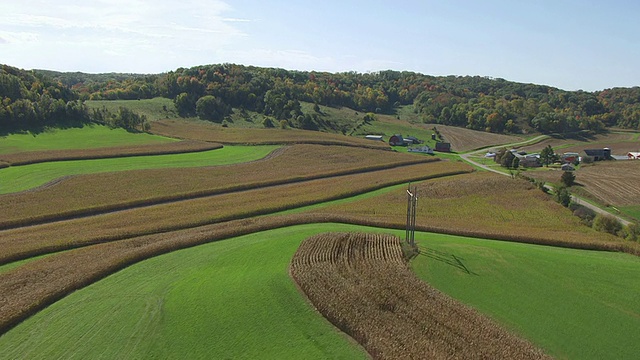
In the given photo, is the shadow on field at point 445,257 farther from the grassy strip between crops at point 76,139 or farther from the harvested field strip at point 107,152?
the grassy strip between crops at point 76,139

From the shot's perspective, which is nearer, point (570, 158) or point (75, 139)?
point (75, 139)

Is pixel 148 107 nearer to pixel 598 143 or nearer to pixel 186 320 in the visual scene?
pixel 186 320

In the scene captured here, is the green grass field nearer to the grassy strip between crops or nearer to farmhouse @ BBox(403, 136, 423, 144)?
the grassy strip between crops

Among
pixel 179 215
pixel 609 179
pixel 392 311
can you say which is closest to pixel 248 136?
pixel 179 215

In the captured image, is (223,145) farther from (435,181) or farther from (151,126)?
(435,181)

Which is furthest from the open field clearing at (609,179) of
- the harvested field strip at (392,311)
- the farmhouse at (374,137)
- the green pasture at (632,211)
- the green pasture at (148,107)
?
the green pasture at (148,107)

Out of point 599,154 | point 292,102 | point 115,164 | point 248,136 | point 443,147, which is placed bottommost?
point 115,164
